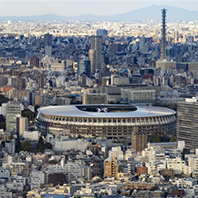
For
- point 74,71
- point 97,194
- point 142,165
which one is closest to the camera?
point 97,194

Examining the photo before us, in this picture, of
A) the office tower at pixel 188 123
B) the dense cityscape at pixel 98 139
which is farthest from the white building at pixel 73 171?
the office tower at pixel 188 123

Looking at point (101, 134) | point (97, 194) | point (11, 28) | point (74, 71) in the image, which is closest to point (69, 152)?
point (101, 134)

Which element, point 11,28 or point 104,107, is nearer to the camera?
point 104,107

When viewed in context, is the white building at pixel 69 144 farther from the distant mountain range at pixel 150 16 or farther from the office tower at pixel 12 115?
the distant mountain range at pixel 150 16

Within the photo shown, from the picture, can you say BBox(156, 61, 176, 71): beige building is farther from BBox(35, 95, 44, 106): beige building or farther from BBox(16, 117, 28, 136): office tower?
BBox(16, 117, 28, 136): office tower

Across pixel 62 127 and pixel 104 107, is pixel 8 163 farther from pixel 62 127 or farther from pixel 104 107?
pixel 104 107

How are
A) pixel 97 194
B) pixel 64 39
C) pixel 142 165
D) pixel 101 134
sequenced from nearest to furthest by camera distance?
pixel 97 194, pixel 142 165, pixel 101 134, pixel 64 39

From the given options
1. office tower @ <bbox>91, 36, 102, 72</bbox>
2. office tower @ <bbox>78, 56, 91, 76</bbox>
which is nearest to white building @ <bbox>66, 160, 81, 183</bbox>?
office tower @ <bbox>78, 56, 91, 76</bbox>
